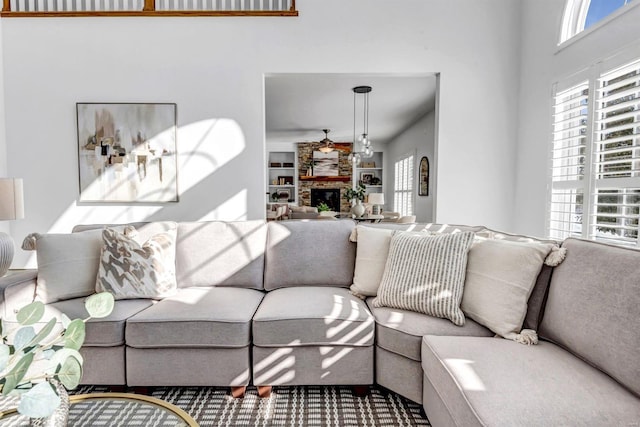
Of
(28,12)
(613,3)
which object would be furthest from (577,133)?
(28,12)

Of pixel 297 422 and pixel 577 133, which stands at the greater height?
pixel 577 133

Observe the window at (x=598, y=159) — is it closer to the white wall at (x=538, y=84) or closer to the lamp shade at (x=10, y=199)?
the white wall at (x=538, y=84)

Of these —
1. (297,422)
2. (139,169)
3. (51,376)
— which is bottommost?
(297,422)

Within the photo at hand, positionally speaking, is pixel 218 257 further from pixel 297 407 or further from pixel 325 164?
pixel 325 164

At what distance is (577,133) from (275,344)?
2.71 meters

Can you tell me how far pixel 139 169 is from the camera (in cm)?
347

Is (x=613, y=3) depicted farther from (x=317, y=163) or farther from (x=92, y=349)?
(x=317, y=163)

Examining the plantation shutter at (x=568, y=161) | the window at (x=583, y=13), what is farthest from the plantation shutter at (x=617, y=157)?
the window at (x=583, y=13)

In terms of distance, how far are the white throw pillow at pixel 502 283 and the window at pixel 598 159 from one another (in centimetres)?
97

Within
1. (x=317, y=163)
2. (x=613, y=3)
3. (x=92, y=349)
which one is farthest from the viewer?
(x=317, y=163)

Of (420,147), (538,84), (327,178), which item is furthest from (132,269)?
(327,178)

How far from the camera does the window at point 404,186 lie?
833 centimetres

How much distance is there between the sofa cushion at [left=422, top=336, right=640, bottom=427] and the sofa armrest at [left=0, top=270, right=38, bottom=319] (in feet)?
6.84

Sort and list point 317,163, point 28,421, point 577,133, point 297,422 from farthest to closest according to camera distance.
Answer: point 317,163
point 577,133
point 297,422
point 28,421
